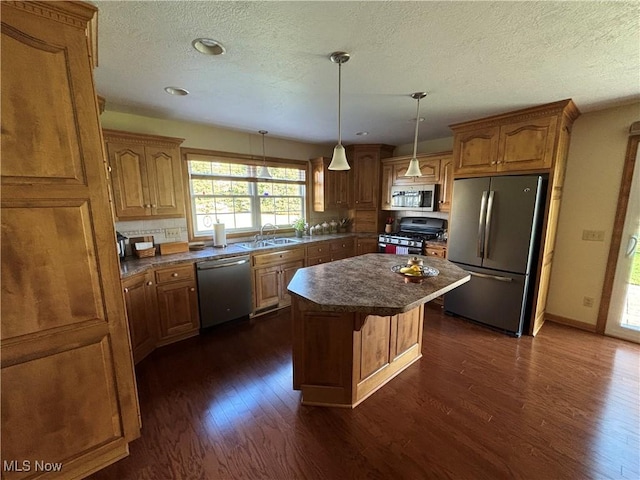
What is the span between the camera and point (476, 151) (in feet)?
10.1

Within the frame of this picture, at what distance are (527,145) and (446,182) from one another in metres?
1.08

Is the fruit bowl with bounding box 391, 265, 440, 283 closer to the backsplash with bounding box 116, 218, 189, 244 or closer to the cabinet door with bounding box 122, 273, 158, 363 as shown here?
the cabinet door with bounding box 122, 273, 158, 363

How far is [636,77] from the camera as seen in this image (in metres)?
1.99

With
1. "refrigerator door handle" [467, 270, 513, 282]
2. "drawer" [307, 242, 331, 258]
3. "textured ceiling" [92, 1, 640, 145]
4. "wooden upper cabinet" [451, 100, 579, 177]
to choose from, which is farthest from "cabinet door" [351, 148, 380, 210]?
"refrigerator door handle" [467, 270, 513, 282]

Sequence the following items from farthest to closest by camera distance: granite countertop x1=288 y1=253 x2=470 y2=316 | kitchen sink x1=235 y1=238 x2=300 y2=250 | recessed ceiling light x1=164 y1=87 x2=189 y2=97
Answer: kitchen sink x1=235 y1=238 x2=300 y2=250 < recessed ceiling light x1=164 y1=87 x2=189 y2=97 < granite countertop x1=288 y1=253 x2=470 y2=316

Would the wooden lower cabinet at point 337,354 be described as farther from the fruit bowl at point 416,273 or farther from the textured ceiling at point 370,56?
the textured ceiling at point 370,56

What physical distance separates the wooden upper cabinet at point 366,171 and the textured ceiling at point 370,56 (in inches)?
65.8

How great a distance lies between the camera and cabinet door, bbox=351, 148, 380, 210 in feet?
14.7

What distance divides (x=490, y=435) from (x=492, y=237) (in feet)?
6.44

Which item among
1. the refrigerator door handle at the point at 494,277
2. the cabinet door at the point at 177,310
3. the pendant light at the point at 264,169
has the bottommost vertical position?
the cabinet door at the point at 177,310

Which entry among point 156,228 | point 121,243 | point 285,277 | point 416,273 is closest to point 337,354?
point 416,273

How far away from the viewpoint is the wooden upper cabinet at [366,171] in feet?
14.7

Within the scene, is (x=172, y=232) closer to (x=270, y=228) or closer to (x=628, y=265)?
(x=270, y=228)

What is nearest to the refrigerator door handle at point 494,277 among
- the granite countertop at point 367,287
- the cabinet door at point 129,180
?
the granite countertop at point 367,287
